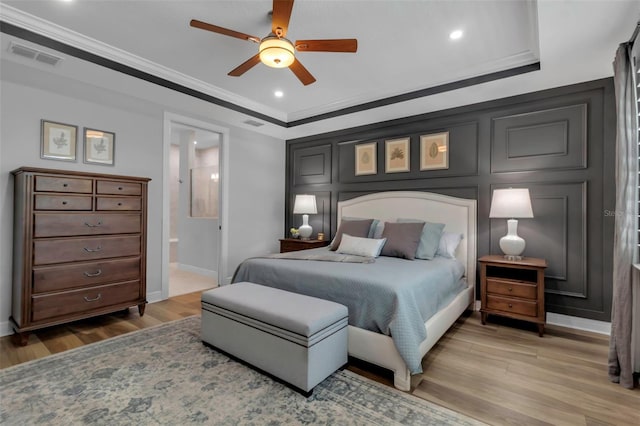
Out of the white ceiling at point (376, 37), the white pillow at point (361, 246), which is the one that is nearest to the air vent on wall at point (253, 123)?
the white ceiling at point (376, 37)

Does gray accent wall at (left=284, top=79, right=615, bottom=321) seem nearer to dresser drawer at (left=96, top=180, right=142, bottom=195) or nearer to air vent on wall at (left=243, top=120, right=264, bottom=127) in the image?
air vent on wall at (left=243, top=120, right=264, bottom=127)

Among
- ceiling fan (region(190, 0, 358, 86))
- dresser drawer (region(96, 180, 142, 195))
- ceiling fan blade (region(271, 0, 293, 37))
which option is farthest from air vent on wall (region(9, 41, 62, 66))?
ceiling fan blade (region(271, 0, 293, 37))

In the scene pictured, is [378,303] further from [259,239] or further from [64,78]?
[64,78]

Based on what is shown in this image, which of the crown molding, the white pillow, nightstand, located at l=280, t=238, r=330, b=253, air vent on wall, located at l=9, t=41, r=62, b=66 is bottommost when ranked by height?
nightstand, located at l=280, t=238, r=330, b=253

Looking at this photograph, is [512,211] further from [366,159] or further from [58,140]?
[58,140]

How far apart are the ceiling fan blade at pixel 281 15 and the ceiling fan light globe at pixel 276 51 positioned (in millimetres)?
60

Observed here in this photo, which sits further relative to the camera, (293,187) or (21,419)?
(293,187)

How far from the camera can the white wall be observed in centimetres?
274

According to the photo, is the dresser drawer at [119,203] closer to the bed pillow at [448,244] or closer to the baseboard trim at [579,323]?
the bed pillow at [448,244]

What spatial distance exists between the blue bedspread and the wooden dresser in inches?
46.2

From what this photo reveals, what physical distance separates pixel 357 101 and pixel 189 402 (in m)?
3.66

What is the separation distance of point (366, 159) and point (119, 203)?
316cm

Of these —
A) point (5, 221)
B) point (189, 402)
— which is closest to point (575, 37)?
point (189, 402)

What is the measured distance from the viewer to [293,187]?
546 centimetres
